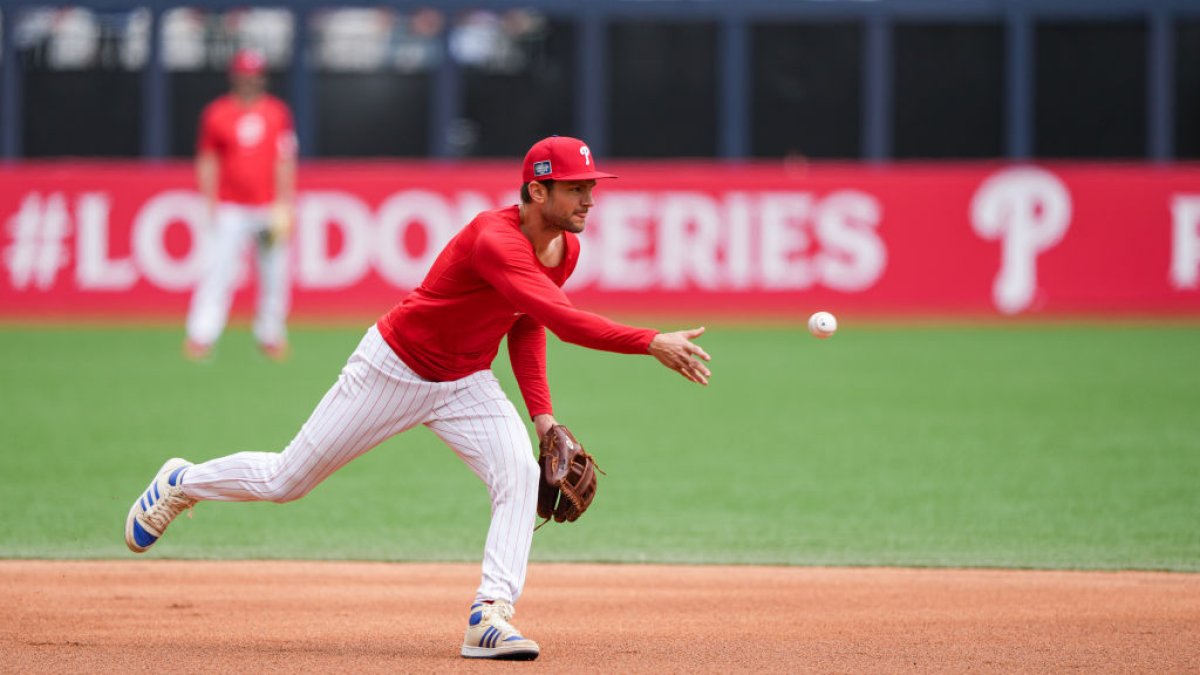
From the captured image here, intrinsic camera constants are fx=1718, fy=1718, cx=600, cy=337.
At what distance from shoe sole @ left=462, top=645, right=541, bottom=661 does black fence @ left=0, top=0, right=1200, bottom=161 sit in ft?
51.6

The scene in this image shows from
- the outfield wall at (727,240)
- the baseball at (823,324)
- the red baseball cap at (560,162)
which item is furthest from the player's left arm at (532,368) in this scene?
the outfield wall at (727,240)

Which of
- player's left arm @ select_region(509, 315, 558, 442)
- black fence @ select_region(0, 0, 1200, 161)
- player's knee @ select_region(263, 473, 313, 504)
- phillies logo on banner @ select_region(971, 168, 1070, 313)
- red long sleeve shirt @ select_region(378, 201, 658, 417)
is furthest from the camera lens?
black fence @ select_region(0, 0, 1200, 161)

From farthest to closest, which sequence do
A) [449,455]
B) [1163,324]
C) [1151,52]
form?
[1151,52] < [1163,324] < [449,455]

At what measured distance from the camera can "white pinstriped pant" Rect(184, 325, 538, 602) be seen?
5715 mm

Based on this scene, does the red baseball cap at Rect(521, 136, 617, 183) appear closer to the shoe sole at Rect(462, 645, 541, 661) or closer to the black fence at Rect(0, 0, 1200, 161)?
the shoe sole at Rect(462, 645, 541, 661)

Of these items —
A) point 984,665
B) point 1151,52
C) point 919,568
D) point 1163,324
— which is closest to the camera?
point 984,665

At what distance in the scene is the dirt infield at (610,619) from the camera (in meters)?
5.75

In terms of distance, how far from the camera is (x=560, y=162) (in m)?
5.61

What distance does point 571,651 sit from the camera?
594 centimetres

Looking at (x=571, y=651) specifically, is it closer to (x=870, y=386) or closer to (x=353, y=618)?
(x=353, y=618)

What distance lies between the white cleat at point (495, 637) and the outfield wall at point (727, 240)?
12.3 m

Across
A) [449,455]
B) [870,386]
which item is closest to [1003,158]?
[870,386]

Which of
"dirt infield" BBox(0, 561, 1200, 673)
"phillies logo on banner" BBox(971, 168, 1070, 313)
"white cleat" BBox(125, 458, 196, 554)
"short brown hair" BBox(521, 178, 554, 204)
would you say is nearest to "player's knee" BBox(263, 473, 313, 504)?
"white cleat" BBox(125, 458, 196, 554)

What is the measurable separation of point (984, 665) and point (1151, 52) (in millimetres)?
17084
